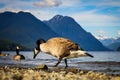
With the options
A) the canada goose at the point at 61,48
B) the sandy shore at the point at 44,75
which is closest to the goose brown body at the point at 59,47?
the canada goose at the point at 61,48

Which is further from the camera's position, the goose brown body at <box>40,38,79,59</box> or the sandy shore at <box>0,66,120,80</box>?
the goose brown body at <box>40,38,79,59</box>

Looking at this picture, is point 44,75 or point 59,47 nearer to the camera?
point 44,75

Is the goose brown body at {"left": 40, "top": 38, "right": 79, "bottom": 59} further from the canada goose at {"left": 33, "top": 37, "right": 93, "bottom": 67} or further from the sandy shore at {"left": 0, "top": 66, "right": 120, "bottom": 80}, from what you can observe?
the sandy shore at {"left": 0, "top": 66, "right": 120, "bottom": 80}

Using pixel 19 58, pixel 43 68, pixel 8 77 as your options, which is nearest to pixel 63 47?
pixel 43 68

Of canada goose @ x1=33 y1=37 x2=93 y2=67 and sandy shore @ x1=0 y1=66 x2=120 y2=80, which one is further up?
canada goose @ x1=33 y1=37 x2=93 y2=67

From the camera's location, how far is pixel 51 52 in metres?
22.5

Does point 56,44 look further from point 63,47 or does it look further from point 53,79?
point 53,79

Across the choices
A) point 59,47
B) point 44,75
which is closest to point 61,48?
point 59,47

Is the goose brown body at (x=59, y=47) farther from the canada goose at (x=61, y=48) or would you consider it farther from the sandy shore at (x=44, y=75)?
the sandy shore at (x=44, y=75)

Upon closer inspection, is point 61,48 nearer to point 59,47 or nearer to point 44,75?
point 59,47

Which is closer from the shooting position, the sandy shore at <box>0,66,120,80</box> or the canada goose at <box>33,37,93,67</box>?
the sandy shore at <box>0,66,120,80</box>

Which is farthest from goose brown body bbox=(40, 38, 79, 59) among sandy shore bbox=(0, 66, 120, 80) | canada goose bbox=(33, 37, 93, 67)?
sandy shore bbox=(0, 66, 120, 80)

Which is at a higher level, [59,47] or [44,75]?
[59,47]

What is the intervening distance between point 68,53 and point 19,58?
28.2 metres
